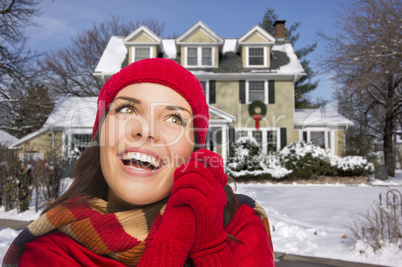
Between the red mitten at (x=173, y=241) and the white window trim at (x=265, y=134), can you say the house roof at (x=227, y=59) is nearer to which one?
the white window trim at (x=265, y=134)

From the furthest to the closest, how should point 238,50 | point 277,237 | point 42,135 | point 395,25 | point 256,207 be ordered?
point 238,50
point 42,135
point 395,25
point 277,237
point 256,207

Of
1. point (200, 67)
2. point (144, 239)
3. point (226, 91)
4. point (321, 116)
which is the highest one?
point (200, 67)

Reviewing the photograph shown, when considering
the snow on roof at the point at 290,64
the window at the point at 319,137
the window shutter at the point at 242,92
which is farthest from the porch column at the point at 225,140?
the window at the point at 319,137

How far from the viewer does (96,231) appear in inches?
43.3

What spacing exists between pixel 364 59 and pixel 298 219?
617 centimetres

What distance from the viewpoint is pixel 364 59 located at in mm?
10195

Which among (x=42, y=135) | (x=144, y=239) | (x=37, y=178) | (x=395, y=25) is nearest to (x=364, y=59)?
(x=395, y=25)

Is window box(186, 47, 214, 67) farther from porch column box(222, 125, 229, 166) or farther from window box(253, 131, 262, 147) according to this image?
window box(253, 131, 262, 147)

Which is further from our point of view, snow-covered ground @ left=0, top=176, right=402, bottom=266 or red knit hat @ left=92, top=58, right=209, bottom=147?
snow-covered ground @ left=0, top=176, right=402, bottom=266

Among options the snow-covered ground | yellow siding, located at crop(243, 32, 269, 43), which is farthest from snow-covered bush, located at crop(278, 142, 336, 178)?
yellow siding, located at crop(243, 32, 269, 43)

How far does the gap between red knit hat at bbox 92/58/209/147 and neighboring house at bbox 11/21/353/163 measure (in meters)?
15.1

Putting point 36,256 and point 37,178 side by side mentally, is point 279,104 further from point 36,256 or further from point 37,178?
point 36,256

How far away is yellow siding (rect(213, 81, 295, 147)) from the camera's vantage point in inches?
681

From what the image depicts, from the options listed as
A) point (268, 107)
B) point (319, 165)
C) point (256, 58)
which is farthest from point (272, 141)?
point (256, 58)
